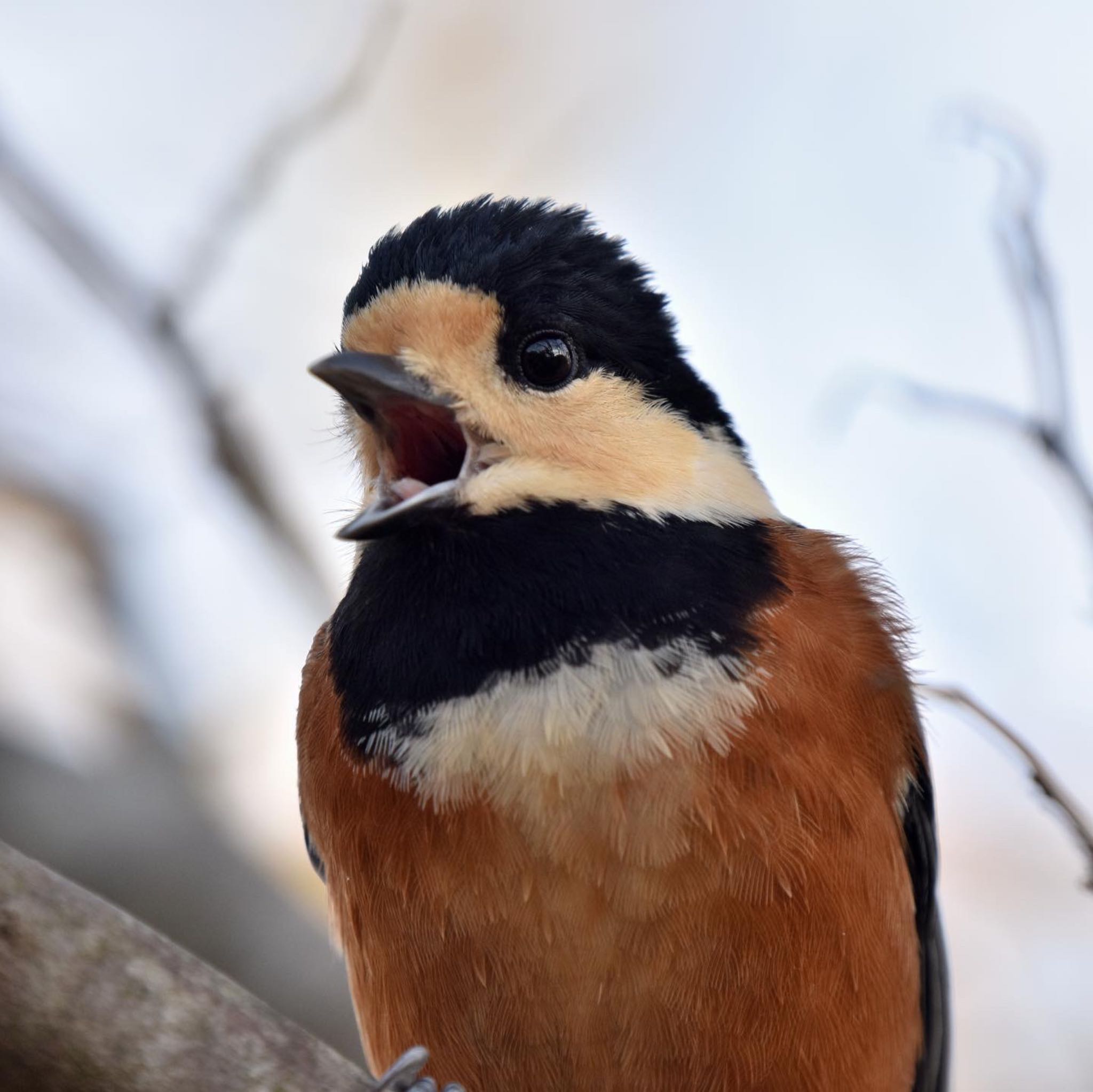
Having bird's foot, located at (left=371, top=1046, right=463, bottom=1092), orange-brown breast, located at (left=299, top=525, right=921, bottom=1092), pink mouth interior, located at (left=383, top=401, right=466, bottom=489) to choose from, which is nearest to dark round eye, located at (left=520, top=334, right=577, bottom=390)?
pink mouth interior, located at (left=383, top=401, right=466, bottom=489)

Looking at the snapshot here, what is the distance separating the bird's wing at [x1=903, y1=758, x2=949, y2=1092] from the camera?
3.86 metres

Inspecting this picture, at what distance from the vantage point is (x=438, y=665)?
326 centimetres

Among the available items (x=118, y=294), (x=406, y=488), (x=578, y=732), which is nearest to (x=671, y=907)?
(x=578, y=732)

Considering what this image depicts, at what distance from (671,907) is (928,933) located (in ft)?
4.43

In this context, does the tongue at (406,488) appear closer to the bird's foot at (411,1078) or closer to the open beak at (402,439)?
the open beak at (402,439)

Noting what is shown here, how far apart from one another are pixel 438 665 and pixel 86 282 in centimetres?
322

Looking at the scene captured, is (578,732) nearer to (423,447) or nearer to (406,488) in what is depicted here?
(406,488)

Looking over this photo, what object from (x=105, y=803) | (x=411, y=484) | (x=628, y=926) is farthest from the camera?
(x=105, y=803)

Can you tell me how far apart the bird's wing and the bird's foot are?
1427 mm

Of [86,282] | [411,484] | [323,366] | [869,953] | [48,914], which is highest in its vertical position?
[86,282]

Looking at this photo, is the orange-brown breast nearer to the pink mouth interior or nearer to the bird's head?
the bird's head

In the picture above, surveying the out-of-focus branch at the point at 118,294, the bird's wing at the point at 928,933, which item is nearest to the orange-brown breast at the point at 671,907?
the bird's wing at the point at 928,933

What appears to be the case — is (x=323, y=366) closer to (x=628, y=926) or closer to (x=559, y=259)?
(x=559, y=259)

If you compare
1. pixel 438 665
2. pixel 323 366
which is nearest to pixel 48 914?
pixel 438 665
